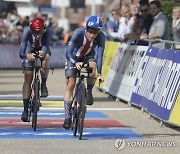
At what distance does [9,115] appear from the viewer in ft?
51.0

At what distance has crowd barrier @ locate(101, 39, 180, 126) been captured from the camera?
14.1 meters

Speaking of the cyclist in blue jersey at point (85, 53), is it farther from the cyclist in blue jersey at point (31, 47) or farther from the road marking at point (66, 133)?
the cyclist in blue jersey at point (31, 47)

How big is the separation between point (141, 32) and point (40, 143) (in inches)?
341

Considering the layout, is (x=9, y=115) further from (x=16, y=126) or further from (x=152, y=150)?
(x=152, y=150)

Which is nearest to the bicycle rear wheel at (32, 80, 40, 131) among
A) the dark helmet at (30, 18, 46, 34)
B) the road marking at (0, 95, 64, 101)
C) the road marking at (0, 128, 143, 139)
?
the road marking at (0, 128, 143, 139)

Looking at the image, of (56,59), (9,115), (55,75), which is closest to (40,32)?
(9,115)

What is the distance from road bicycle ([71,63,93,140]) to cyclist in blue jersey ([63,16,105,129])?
9cm

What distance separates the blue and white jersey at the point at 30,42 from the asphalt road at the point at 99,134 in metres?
1.29

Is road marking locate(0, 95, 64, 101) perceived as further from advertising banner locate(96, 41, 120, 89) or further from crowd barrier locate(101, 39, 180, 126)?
advertising banner locate(96, 41, 120, 89)

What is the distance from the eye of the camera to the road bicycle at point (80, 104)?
1214cm

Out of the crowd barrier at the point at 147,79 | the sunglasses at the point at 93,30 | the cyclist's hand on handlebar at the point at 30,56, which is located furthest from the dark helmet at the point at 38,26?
the crowd barrier at the point at 147,79

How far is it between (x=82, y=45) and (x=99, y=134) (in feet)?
4.70

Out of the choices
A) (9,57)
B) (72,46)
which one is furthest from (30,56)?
(9,57)

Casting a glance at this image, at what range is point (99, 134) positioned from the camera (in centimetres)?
1288
